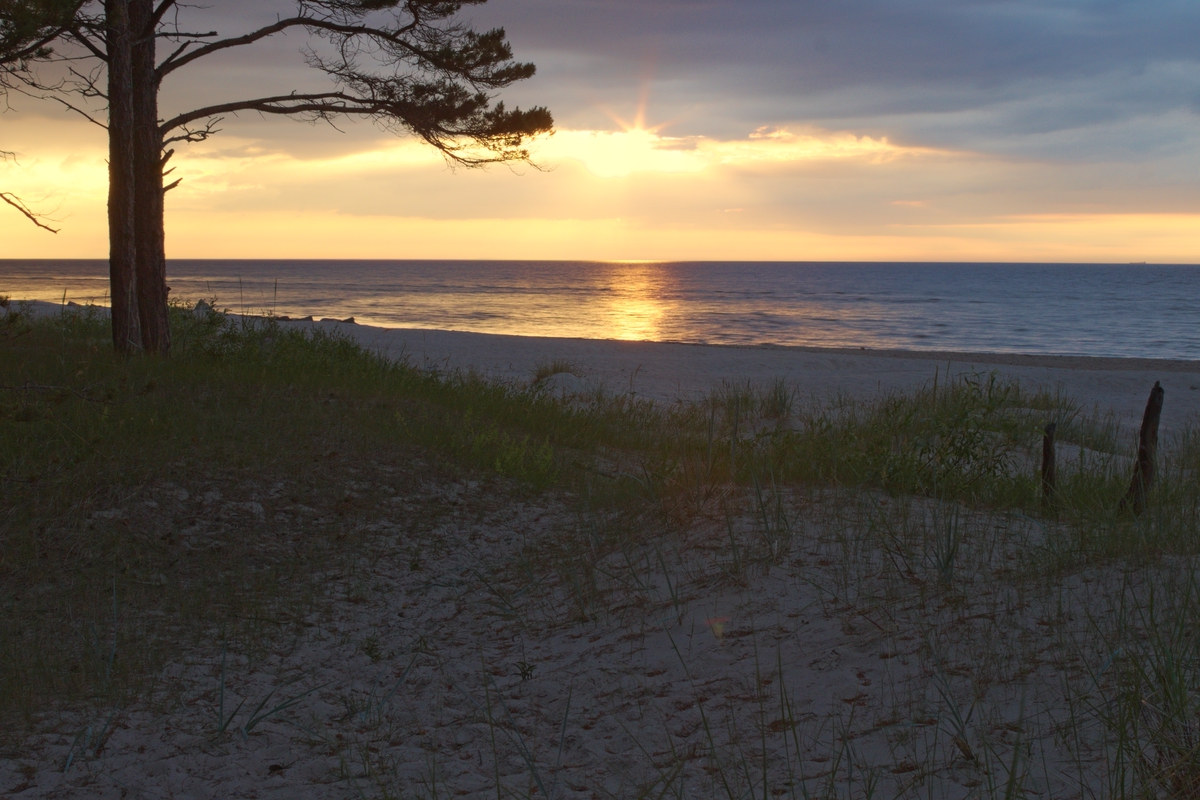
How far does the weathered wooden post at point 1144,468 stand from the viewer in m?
4.64

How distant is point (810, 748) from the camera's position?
265 centimetres

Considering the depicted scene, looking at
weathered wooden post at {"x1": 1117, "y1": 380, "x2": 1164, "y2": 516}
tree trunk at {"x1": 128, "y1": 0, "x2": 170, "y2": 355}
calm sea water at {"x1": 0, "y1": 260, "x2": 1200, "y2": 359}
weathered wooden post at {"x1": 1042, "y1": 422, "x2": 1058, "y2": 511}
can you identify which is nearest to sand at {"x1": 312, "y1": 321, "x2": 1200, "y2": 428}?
tree trunk at {"x1": 128, "y1": 0, "x2": 170, "y2": 355}

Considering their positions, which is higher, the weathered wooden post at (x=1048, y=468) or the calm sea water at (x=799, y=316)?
the calm sea water at (x=799, y=316)

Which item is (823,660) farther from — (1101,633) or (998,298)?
(998,298)

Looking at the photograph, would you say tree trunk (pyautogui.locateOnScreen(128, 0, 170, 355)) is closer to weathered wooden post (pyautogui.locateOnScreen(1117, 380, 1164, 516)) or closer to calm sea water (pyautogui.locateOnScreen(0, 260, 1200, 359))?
weathered wooden post (pyautogui.locateOnScreen(1117, 380, 1164, 516))

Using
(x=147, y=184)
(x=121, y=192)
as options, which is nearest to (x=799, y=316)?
(x=147, y=184)

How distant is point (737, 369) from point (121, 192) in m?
14.6

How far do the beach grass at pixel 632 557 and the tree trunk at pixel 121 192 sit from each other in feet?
1.47

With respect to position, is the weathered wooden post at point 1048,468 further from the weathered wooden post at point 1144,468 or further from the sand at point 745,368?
the sand at point 745,368

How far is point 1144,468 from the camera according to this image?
484 centimetres

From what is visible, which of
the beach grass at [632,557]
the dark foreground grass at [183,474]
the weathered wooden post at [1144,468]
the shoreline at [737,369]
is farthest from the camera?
the shoreline at [737,369]

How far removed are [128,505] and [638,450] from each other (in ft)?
15.8

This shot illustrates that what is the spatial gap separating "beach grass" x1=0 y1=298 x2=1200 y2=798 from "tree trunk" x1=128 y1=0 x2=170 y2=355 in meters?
0.66

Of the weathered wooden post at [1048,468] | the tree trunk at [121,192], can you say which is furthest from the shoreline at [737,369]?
the weathered wooden post at [1048,468]
